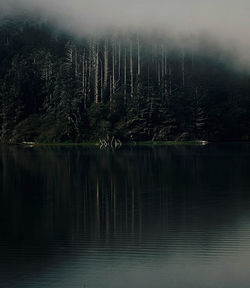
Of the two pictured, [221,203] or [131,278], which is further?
[221,203]

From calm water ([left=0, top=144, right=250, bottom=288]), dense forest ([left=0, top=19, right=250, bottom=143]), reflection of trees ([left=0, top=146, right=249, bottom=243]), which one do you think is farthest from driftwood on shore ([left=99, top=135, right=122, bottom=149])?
calm water ([left=0, top=144, right=250, bottom=288])

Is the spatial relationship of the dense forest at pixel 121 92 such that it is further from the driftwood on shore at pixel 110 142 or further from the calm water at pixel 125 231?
the calm water at pixel 125 231

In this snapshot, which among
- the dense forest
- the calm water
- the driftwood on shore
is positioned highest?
the dense forest

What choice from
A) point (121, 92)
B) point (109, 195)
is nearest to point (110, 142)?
point (121, 92)

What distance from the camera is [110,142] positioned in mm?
91812

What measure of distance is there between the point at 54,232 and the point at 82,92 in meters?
84.3

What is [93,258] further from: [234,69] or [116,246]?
[234,69]

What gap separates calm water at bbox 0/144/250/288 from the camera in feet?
56.1

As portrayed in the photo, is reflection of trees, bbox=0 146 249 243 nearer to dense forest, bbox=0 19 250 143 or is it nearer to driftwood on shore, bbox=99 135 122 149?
driftwood on shore, bbox=99 135 122 149

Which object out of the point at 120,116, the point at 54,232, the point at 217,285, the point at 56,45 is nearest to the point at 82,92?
the point at 120,116

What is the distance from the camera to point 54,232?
2300 centimetres

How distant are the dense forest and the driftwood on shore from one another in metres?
1.96

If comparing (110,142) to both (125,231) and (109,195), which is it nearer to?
(109,195)

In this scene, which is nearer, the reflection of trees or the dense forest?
the reflection of trees
